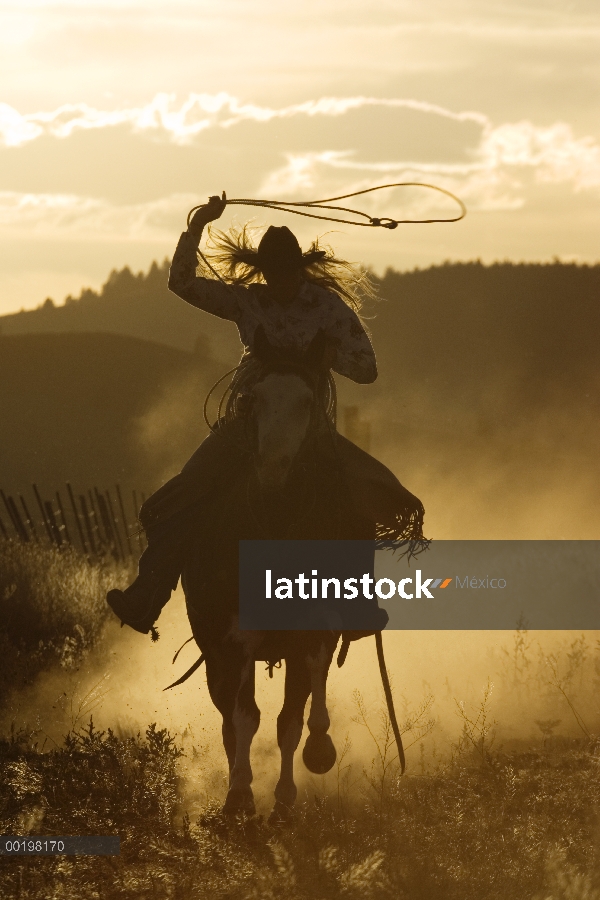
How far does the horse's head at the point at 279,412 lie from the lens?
23.7ft

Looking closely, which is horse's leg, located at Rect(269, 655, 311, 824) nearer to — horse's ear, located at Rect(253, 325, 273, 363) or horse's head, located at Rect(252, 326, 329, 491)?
horse's head, located at Rect(252, 326, 329, 491)

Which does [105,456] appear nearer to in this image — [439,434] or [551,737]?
[439,434]

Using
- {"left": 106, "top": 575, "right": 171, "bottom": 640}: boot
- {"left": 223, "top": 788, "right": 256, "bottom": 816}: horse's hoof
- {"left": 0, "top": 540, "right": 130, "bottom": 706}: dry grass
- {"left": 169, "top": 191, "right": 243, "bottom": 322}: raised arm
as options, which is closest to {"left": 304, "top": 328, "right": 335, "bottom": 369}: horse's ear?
{"left": 169, "top": 191, "right": 243, "bottom": 322}: raised arm

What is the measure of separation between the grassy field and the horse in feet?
1.58

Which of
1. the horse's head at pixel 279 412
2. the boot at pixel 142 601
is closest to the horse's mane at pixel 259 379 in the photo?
the horse's head at pixel 279 412

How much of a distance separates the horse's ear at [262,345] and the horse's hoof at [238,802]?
2574mm

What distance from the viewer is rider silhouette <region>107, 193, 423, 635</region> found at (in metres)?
7.99

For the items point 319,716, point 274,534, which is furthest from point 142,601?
point 319,716

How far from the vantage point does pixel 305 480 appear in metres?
7.52

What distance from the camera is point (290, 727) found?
8156 millimetres

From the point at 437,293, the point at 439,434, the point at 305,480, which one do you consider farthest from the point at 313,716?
the point at 437,293

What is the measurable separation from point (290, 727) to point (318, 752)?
244mm

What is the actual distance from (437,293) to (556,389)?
2773 centimetres

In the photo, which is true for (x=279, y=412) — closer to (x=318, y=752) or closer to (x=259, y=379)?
(x=259, y=379)
